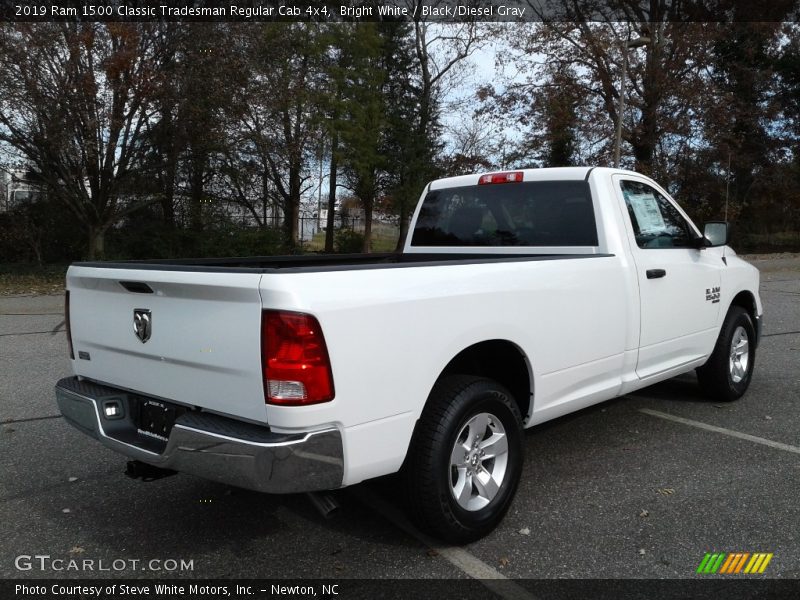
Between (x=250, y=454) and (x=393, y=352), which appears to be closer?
(x=250, y=454)

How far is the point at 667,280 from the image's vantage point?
4.49 m

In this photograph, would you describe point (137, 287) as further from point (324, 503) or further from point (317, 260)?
point (317, 260)

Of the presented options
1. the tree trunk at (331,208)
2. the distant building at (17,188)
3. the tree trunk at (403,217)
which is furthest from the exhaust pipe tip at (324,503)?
the tree trunk at (403,217)

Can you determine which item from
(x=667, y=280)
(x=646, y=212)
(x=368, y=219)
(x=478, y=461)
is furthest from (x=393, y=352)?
(x=368, y=219)

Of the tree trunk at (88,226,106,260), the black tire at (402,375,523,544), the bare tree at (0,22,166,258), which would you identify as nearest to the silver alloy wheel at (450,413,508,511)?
the black tire at (402,375,523,544)

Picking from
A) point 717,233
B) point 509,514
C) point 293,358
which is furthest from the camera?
point 717,233

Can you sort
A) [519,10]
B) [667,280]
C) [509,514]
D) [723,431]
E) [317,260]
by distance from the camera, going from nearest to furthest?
1. [509,514]
2. [667,280]
3. [723,431]
4. [317,260]
5. [519,10]

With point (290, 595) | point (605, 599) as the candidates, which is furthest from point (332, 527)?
point (605, 599)

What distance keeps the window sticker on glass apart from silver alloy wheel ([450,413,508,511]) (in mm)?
1985

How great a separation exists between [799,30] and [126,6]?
30.9 meters

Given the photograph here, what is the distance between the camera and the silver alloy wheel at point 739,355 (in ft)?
18.2

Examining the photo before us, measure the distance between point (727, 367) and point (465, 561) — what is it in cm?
341

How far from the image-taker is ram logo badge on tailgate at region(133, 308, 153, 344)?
2.96 meters

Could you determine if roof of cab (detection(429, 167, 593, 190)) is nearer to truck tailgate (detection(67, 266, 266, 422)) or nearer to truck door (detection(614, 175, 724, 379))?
truck door (detection(614, 175, 724, 379))
